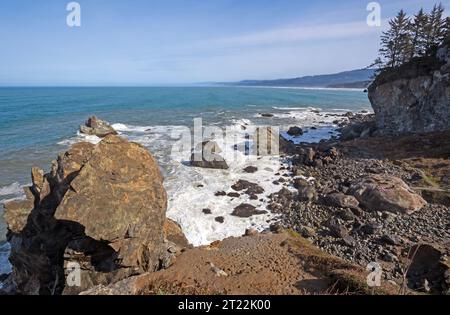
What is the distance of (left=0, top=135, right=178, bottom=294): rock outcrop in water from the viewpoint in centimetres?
1098

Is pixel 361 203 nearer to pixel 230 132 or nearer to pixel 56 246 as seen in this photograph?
pixel 56 246

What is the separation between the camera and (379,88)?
40.1 m

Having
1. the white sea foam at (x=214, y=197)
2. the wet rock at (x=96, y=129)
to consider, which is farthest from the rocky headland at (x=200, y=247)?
the wet rock at (x=96, y=129)

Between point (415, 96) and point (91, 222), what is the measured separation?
3929cm

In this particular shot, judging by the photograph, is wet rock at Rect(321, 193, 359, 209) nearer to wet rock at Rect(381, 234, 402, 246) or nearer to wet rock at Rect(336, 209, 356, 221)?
wet rock at Rect(336, 209, 356, 221)

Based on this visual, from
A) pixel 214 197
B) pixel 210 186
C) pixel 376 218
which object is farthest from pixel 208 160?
pixel 376 218

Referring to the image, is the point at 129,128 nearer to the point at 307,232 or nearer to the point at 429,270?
the point at 307,232

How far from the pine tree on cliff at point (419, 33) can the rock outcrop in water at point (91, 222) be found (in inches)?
1815

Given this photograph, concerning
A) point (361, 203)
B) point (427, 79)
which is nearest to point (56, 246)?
point (361, 203)

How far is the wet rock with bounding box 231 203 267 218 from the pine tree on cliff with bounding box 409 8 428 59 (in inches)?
1487

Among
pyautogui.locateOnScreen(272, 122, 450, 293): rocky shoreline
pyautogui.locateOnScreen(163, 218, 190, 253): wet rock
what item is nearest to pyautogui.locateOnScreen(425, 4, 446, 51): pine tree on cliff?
pyautogui.locateOnScreen(272, 122, 450, 293): rocky shoreline

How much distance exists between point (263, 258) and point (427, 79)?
33321mm

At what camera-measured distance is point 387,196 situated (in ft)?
64.4
